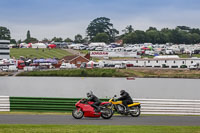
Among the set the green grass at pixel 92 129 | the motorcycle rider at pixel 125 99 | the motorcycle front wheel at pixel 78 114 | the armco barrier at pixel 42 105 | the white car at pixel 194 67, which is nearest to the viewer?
the green grass at pixel 92 129

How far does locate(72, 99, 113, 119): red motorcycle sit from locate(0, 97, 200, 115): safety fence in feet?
10.7

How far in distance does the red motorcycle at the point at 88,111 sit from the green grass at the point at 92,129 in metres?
2.64

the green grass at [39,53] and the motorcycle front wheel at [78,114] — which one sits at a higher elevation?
the green grass at [39,53]

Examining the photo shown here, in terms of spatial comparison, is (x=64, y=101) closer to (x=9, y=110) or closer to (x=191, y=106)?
(x=9, y=110)

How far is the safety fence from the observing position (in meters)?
22.4

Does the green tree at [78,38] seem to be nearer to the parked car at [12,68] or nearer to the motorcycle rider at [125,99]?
the parked car at [12,68]

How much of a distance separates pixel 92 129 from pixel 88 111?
3.55 metres

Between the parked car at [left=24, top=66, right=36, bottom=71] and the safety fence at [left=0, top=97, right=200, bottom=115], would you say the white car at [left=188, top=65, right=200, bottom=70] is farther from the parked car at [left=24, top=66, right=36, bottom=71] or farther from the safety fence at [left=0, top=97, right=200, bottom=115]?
the safety fence at [left=0, top=97, right=200, bottom=115]

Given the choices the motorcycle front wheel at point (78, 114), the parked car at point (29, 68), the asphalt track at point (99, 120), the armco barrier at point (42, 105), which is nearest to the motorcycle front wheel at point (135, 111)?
the asphalt track at point (99, 120)

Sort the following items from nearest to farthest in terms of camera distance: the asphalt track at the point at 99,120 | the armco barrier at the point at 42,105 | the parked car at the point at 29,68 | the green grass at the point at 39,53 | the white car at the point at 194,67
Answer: the asphalt track at the point at 99,120 < the armco barrier at the point at 42,105 < the parked car at the point at 29,68 < the white car at the point at 194,67 < the green grass at the point at 39,53

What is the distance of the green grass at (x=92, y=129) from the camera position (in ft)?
50.3

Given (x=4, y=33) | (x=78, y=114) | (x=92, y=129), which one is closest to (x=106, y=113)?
(x=78, y=114)

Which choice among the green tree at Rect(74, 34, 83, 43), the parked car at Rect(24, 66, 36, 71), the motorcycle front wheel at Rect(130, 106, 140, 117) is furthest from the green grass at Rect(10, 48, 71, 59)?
the motorcycle front wheel at Rect(130, 106, 140, 117)

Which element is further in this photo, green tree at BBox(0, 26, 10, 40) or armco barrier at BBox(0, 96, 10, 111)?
green tree at BBox(0, 26, 10, 40)
